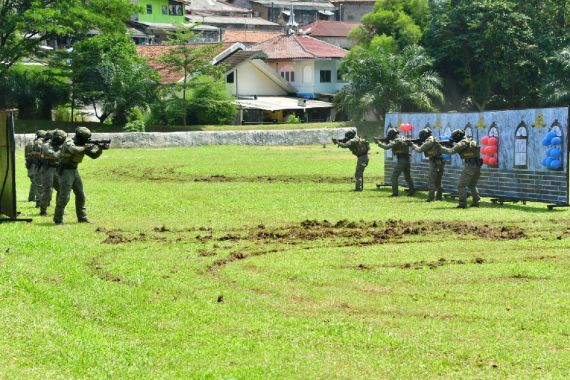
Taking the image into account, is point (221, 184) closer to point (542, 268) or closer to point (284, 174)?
point (284, 174)

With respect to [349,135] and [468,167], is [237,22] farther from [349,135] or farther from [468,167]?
[468,167]

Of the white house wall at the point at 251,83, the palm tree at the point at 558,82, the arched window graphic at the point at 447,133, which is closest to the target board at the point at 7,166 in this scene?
the arched window graphic at the point at 447,133

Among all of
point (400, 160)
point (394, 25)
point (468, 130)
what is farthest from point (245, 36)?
point (468, 130)

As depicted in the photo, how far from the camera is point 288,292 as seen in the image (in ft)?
51.5

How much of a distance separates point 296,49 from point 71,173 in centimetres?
7332

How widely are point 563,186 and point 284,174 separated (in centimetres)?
1649

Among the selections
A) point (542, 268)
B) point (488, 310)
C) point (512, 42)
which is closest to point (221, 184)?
point (542, 268)

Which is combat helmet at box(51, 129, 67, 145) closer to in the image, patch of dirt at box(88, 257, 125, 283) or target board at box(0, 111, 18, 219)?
target board at box(0, 111, 18, 219)

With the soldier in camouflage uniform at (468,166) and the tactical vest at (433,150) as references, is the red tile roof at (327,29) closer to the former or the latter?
the tactical vest at (433,150)

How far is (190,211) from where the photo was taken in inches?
1101

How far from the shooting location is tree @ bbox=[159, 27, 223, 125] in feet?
247

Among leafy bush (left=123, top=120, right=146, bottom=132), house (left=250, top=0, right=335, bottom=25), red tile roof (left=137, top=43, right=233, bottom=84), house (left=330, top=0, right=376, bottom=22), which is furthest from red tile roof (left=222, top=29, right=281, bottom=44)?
leafy bush (left=123, top=120, right=146, bottom=132)

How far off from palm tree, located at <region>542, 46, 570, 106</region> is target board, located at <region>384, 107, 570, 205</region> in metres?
37.1

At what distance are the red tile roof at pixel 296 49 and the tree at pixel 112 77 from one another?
74.4 feet
